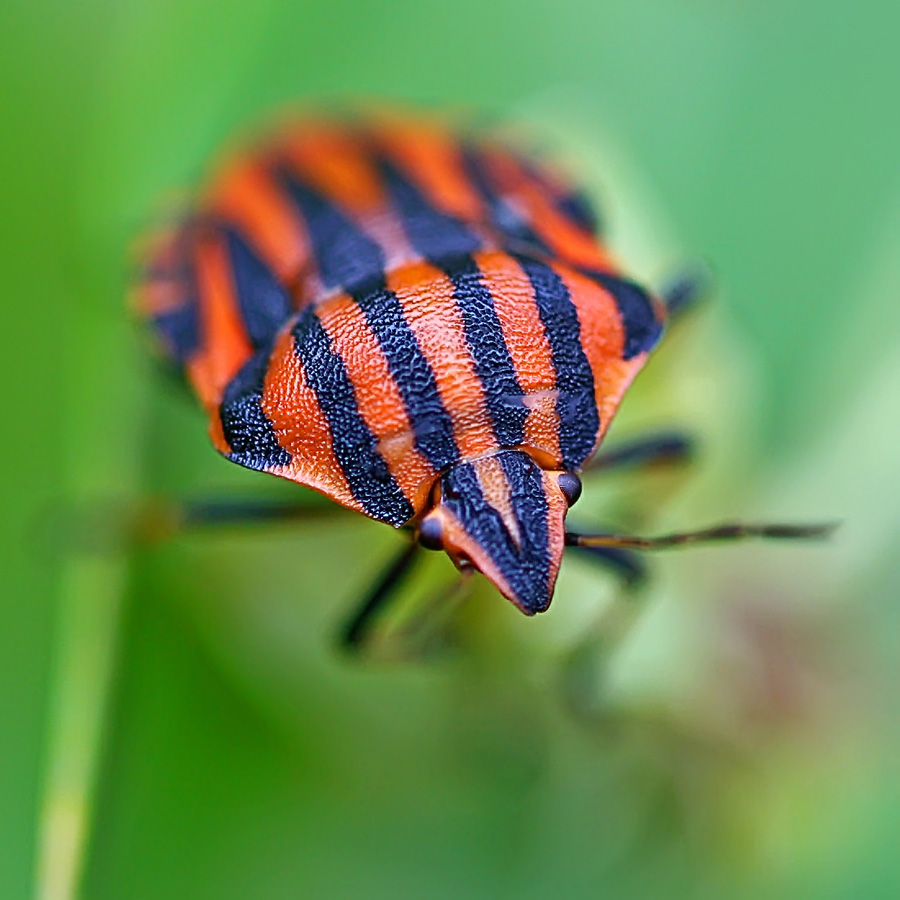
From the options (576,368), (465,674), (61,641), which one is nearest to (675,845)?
(465,674)

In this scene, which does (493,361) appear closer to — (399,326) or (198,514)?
(399,326)

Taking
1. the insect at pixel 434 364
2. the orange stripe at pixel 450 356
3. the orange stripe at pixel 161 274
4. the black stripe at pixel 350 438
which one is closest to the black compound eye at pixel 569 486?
the insect at pixel 434 364

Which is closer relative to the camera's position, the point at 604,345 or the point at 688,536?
the point at 688,536

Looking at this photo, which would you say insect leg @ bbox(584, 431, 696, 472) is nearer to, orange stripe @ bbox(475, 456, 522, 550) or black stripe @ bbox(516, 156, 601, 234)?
black stripe @ bbox(516, 156, 601, 234)

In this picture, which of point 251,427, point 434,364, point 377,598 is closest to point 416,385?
point 434,364

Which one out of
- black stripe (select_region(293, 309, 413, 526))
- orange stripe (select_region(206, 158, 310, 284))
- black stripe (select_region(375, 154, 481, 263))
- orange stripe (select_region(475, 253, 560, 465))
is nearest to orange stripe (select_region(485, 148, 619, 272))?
black stripe (select_region(375, 154, 481, 263))

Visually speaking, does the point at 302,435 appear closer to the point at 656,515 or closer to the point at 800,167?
the point at 656,515
